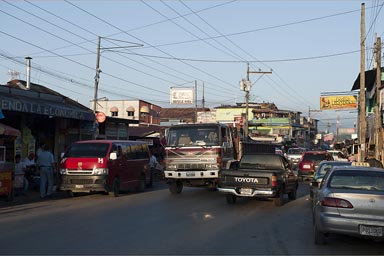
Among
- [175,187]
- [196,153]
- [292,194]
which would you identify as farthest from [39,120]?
[292,194]

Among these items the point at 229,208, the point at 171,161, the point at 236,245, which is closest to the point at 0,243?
the point at 236,245

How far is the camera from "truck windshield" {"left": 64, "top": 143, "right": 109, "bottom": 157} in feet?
57.8

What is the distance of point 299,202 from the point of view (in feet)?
55.1

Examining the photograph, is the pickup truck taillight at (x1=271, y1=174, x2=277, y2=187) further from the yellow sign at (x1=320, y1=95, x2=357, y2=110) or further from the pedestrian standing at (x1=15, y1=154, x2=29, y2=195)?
the yellow sign at (x1=320, y1=95, x2=357, y2=110)

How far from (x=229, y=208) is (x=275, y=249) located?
5993 millimetres

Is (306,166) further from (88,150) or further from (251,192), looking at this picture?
(88,150)

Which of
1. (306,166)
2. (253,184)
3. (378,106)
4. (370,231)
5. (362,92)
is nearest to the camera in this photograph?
(370,231)

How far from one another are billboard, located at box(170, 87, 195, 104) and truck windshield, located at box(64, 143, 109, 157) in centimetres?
4380

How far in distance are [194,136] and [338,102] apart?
4031cm

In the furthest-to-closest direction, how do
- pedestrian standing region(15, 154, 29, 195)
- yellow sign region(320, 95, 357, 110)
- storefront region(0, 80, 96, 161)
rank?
yellow sign region(320, 95, 357, 110) → storefront region(0, 80, 96, 161) → pedestrian standing region(15, 154, 29, 195)

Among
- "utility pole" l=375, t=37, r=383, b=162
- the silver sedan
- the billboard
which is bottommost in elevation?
the silver sedan

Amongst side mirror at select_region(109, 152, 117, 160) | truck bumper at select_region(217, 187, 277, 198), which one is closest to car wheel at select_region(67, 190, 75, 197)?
side mirror at select_region(109, 152, 117, 160)

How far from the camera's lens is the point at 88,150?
1781cm

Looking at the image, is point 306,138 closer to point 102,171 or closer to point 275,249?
point 102,171
